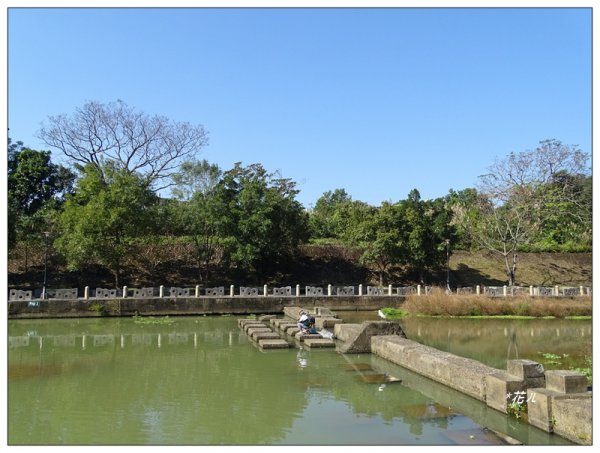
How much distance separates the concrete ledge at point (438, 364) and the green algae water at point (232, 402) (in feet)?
0.72

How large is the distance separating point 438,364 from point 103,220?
71.4ft

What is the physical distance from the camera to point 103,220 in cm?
2819

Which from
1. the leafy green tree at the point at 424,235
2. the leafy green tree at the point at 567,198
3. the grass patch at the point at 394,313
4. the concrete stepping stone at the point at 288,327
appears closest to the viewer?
the concrete stepping stone at the point at 288,327

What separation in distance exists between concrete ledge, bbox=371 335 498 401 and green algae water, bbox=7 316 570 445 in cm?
22

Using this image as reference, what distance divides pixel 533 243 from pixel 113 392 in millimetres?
43161

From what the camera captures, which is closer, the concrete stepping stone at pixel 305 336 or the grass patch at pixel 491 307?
the concrete stepping stone at pixel 305 336

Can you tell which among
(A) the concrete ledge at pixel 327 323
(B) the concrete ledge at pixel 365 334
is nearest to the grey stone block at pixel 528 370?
(B) the concrete ledge at pixel 365 334

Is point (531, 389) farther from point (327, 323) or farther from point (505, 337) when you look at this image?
point (505, 337)

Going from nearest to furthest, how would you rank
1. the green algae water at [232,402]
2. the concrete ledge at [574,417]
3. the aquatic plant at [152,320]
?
the concrete ledge at [574,417] → the green algae water at [232,402] → the aquatic plant at [152,320]

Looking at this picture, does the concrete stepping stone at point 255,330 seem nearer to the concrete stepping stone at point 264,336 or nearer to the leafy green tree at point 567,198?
the concrete stepping stone at point 264,336

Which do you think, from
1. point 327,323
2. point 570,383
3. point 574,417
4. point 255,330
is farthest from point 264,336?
point 574,417

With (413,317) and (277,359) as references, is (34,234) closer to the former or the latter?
(413,317)

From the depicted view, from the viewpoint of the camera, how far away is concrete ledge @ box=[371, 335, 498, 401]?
9.62 meters

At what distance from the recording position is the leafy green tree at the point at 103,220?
27906 mm
